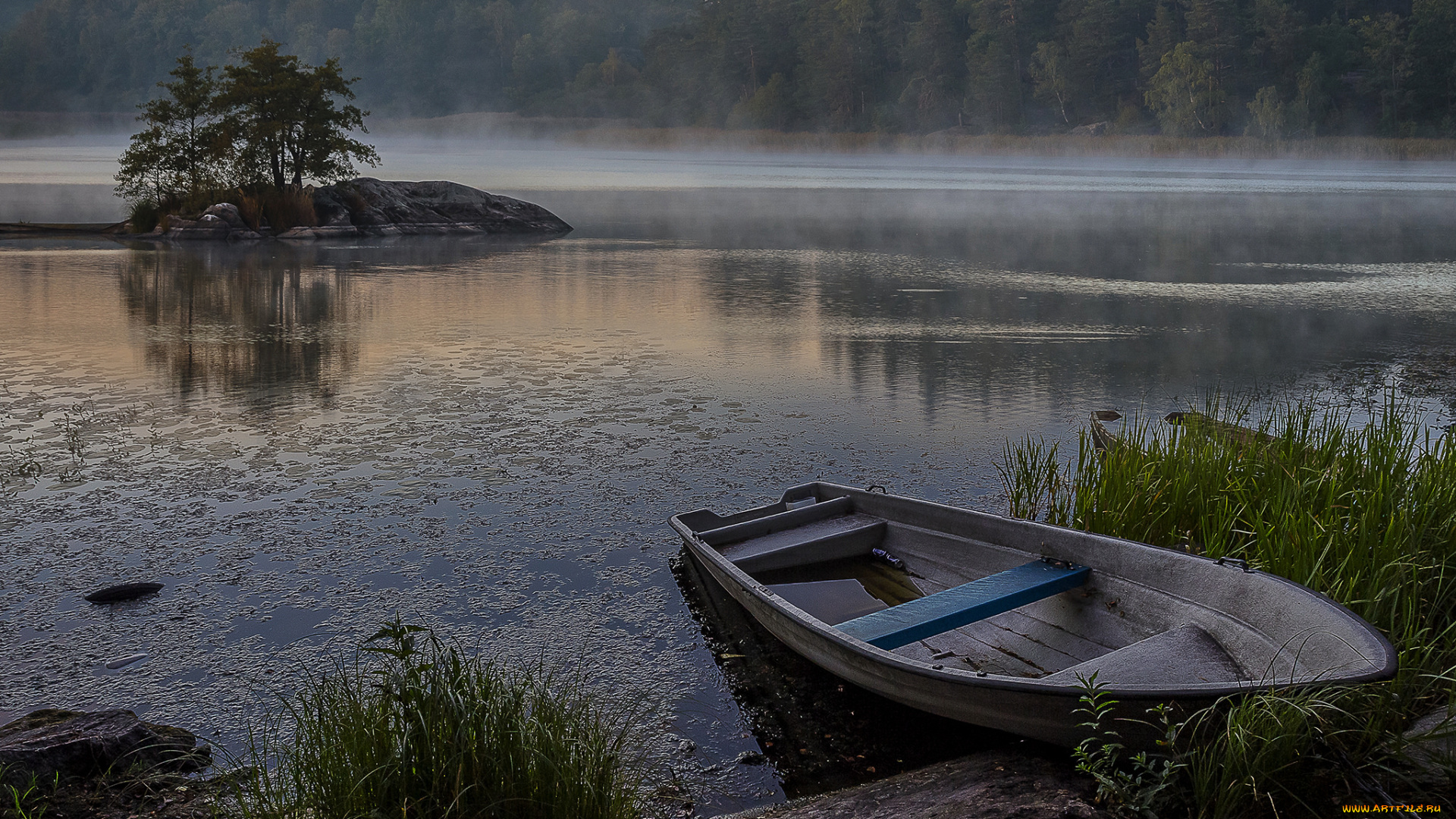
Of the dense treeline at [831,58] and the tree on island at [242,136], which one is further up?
the dense treeline at [831,58]

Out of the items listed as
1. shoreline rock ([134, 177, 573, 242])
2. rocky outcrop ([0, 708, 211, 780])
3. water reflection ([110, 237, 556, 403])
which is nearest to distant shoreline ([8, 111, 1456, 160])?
shoreline rock ([134, 177, 573, 242])

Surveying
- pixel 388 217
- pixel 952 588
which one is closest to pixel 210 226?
pixel 388 217

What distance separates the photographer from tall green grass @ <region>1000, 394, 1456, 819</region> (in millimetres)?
3506

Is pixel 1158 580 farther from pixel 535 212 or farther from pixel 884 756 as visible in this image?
pixel 535 212

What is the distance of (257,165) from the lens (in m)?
29.5

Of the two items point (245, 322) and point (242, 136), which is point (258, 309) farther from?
point (242, 136)

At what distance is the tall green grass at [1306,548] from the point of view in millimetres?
3506

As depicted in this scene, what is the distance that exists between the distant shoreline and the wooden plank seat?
78912 millimetres

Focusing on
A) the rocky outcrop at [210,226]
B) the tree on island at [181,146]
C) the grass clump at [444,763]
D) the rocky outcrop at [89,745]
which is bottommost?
the rocky outcrop at [89,745]

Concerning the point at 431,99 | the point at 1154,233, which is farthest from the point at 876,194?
the point at 431,99

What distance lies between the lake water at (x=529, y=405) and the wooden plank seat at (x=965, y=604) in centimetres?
69

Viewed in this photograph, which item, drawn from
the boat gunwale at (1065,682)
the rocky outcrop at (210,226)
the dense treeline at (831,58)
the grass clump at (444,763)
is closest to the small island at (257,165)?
the rocky outcrop at (210,226)

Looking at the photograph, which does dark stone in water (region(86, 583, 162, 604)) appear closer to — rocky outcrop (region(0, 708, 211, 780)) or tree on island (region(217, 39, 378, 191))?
rocky outcrop (region(0, 708, 211, 780))

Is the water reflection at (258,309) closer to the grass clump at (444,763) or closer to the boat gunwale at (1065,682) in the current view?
the boat gunwale at (1065,682)
